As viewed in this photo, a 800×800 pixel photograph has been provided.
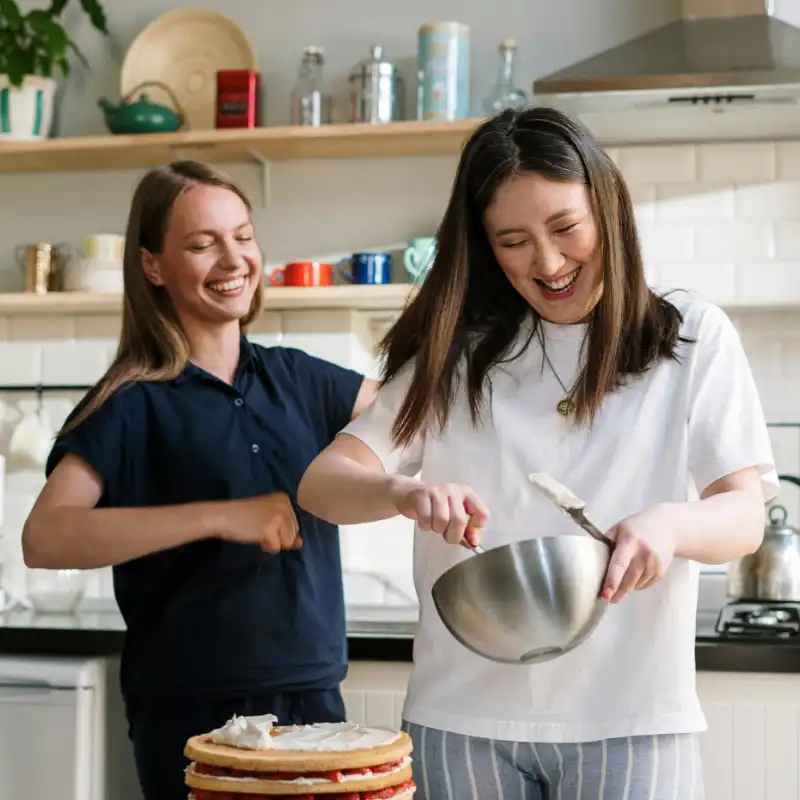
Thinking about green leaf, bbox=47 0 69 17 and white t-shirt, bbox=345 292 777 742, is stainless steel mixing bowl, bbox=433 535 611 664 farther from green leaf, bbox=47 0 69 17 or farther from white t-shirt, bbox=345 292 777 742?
green leaf, bbox=47 0 69 17

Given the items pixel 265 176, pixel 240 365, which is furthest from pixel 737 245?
pixel 240 365

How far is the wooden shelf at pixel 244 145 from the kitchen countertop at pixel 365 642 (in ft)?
3.57

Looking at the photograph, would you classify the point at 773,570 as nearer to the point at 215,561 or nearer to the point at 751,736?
the point at 751,736

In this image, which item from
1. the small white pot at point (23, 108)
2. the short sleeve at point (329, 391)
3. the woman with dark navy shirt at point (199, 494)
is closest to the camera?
the woman with dark navy shirt at point (199, 494)

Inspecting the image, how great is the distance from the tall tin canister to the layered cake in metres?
2.06

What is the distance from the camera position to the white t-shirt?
137 centimetres

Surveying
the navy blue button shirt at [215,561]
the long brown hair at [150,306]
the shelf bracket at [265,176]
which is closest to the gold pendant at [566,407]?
the navy blue button shirt at [215,561]

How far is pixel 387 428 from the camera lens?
1.50m

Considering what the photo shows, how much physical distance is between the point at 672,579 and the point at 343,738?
39 centimetres

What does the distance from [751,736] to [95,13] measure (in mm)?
2280

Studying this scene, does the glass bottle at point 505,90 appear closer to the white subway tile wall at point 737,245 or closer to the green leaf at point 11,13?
the white subway tile wall at point 737,245

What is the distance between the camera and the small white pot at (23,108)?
3.23 meters

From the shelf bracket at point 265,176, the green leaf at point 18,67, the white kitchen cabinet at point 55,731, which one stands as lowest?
the white kitchen cabinet at point 55,731

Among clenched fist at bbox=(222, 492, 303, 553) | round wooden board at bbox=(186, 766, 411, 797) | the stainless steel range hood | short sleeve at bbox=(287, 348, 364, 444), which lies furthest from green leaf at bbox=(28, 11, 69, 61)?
round wooden board at bbox=(186, 766, 411, 797)
